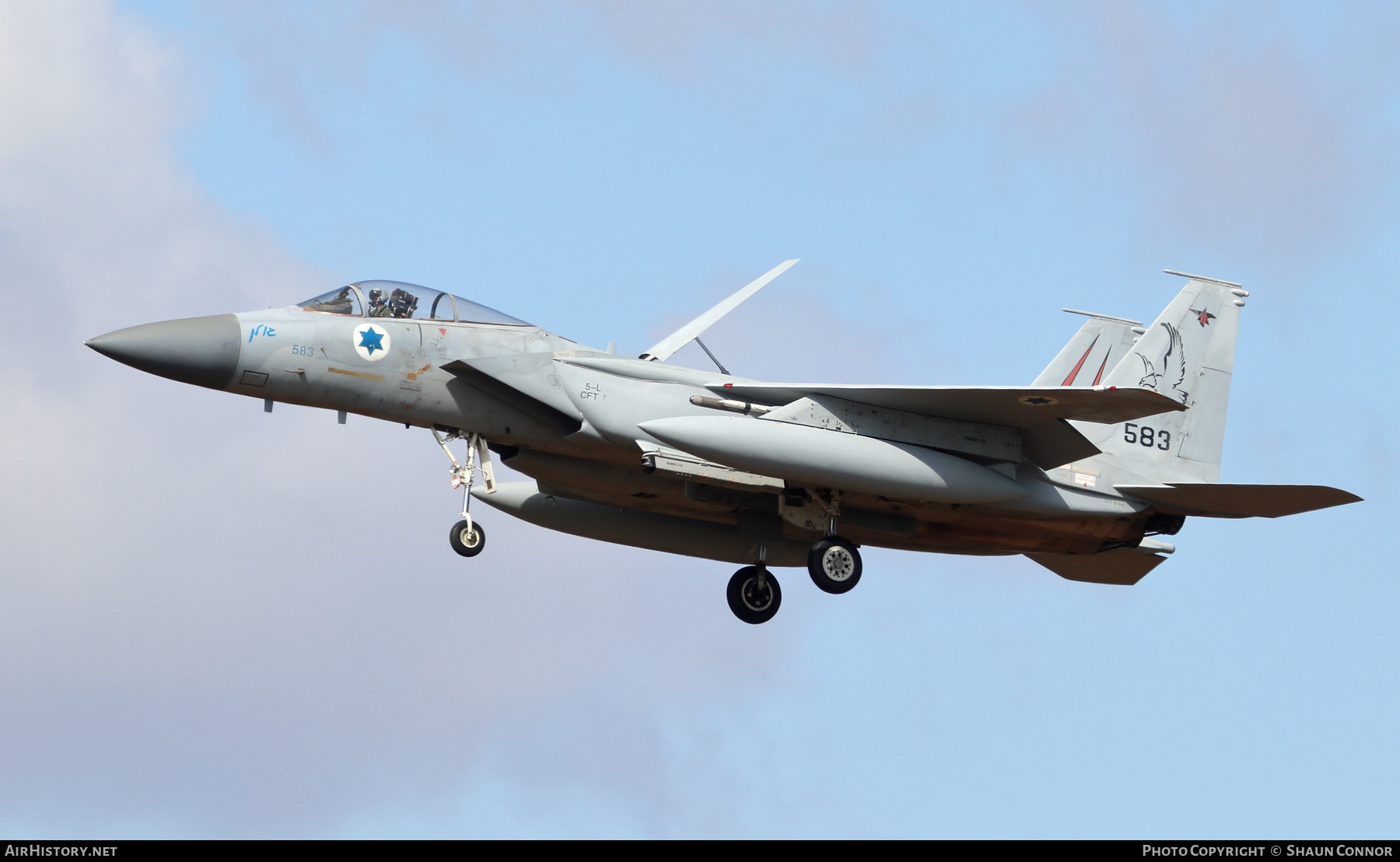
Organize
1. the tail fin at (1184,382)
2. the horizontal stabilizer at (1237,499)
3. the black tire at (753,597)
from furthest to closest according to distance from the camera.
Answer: the black tire at (753,597), the tail fin at (1184,382), the horizontal stabilizer at (1237,499)

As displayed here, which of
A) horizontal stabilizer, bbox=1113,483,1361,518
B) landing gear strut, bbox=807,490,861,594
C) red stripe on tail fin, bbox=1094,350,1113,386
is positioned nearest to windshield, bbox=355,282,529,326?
landing gear strut, bbox=807,490,861,594

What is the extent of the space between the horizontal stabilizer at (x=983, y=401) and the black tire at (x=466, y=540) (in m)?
2.98

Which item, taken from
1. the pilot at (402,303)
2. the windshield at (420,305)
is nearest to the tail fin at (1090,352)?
the windshield at (420,305)

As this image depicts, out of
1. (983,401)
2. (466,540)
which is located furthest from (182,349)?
(983,401)

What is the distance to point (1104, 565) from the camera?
22.2 meters

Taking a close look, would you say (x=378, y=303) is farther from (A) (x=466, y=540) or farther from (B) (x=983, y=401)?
(B) (x=983, y=401)

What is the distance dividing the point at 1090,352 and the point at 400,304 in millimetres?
9388

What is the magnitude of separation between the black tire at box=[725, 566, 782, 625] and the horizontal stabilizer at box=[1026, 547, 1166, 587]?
10.4 ft

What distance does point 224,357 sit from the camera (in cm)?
1852

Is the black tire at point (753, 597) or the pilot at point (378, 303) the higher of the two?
the pilot at point (378, 303)

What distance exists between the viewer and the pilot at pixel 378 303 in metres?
19.3

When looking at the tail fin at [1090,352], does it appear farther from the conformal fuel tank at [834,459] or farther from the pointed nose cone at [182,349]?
the pointed nose cone at [182,349]
